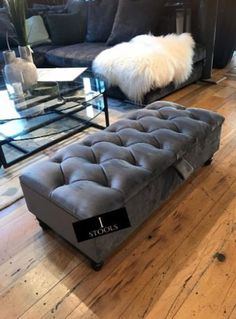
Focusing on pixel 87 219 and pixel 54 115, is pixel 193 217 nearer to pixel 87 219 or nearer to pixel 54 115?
pixel 87 219

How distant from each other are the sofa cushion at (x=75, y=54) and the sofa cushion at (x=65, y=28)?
16 cm

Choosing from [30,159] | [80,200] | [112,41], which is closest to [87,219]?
[80,200]

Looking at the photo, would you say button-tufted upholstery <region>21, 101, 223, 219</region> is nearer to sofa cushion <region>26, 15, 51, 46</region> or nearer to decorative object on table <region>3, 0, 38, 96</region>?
decorative object on table <region>3, 0, 38, 96</region>

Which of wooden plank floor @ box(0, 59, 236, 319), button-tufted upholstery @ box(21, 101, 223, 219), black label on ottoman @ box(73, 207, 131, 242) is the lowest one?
wooden plank floor @ box(0, 59, 236, 319)

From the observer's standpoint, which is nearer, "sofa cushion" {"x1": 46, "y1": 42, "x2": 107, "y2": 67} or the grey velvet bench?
the grey velvet bench

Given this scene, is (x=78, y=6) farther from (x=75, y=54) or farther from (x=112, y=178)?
(x=112, y=178)

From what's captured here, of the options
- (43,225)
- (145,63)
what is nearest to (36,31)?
(145,63)

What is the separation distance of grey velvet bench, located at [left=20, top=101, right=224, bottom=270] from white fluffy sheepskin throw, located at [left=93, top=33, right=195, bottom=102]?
97 cm

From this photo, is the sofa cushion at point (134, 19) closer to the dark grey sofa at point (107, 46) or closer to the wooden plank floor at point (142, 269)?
the dark grey sofa at point (107, 46)

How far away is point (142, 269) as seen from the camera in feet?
3.85

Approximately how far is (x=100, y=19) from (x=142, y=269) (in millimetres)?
2965

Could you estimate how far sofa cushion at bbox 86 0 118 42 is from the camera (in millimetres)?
3170

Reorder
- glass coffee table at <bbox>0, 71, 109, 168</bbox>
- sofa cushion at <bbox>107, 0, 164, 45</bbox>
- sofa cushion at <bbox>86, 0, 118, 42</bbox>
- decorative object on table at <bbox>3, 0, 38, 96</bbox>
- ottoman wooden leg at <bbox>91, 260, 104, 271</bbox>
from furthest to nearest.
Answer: sofa cushion at <bbox>86, 0, 118, 42</bbox> → sofa cushion at <bbox>107, 0, 164, 45</bbox> → glass coffee table at <bbox>0, 71, 109, 168</bbox> → decorative object on table at <bbox>3, 0, 38, 96</bbox> → ottoman wooden leg at <bbox>91, 260, 104, 271</bbox>

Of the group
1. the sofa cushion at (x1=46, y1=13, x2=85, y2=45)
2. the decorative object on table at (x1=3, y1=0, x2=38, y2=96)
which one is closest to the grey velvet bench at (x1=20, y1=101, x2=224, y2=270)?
the decorative object on table at (x1=3, y1=0, x2=38, y2=96)
